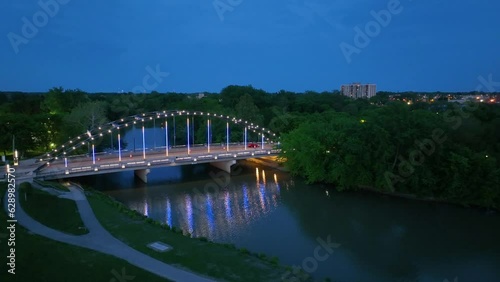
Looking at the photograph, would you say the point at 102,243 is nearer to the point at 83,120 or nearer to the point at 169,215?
the point at 169,215

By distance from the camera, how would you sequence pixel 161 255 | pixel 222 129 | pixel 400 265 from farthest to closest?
pixel 222 129 < pixel 400 265 < pixel 161 255

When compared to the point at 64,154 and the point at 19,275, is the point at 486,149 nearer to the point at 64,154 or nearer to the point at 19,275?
the point at 19,275

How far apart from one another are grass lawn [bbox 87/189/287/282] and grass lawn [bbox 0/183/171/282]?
84.9 inches

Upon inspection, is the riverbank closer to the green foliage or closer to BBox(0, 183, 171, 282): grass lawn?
BBox(0, 183, 171, 282): grass lawn

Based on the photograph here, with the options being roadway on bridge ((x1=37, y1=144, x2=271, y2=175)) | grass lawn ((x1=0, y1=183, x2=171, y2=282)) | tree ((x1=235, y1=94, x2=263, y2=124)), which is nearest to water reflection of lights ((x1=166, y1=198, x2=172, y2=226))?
roadway on bridge ((x1=37, y1=144, x2=271, y2=175))

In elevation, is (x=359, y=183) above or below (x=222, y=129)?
below

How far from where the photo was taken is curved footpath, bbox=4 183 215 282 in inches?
664

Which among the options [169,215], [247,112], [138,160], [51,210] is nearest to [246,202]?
[169,215]

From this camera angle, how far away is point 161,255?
18828 mm

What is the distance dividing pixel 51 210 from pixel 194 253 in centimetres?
1135

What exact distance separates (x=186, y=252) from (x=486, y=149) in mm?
30810

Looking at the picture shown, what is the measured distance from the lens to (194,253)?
19.6m

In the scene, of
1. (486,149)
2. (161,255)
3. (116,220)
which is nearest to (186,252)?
(161,255)

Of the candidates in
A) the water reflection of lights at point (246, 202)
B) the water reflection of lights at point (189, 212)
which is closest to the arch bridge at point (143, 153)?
the water reflection of lights at point (189, 212)
